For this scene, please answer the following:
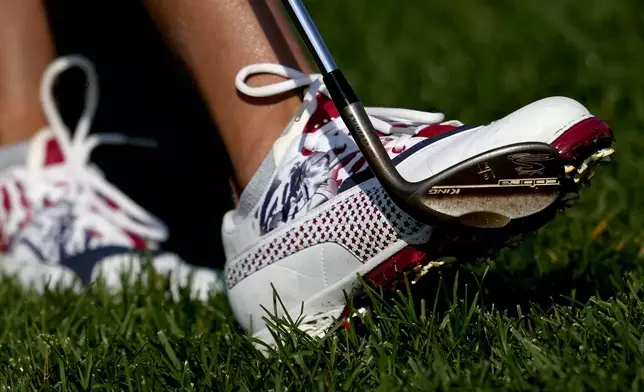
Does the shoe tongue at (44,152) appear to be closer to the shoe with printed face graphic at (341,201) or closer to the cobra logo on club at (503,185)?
the shoe with printed face graphic at (341,201)

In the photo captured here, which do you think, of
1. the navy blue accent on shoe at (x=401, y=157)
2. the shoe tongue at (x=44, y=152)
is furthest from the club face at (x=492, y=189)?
the shoe tongue at (x=44, y=152)

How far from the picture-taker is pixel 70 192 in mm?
2611

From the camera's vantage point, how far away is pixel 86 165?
267 centimetres

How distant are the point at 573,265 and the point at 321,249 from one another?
0.62 m

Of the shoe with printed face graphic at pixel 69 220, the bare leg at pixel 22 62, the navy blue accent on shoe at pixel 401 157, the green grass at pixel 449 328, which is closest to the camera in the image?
the green grass at pixel 449 328

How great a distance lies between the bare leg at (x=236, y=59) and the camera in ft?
6.23

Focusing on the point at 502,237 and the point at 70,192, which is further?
the point at 70,192

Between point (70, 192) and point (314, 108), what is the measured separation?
39.1 inches

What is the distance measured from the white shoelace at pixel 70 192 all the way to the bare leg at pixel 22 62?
9cm

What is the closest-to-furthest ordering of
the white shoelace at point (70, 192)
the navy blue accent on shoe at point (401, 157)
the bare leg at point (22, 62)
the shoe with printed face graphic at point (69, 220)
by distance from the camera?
1. the navy blue accent on shoe at point (401, 157)
2. the shoe with printed face graphic at point (69, 220)
3. the white shoelace at point (70, 192)
4. the bare leg at point (22, 62)

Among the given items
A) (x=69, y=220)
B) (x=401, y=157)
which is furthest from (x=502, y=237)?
(x=69, y=220)

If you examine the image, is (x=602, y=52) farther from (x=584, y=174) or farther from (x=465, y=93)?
(x=584, y=174)

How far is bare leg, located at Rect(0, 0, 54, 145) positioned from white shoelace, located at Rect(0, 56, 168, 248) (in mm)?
94

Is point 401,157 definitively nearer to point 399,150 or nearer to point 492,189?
point 399,150
